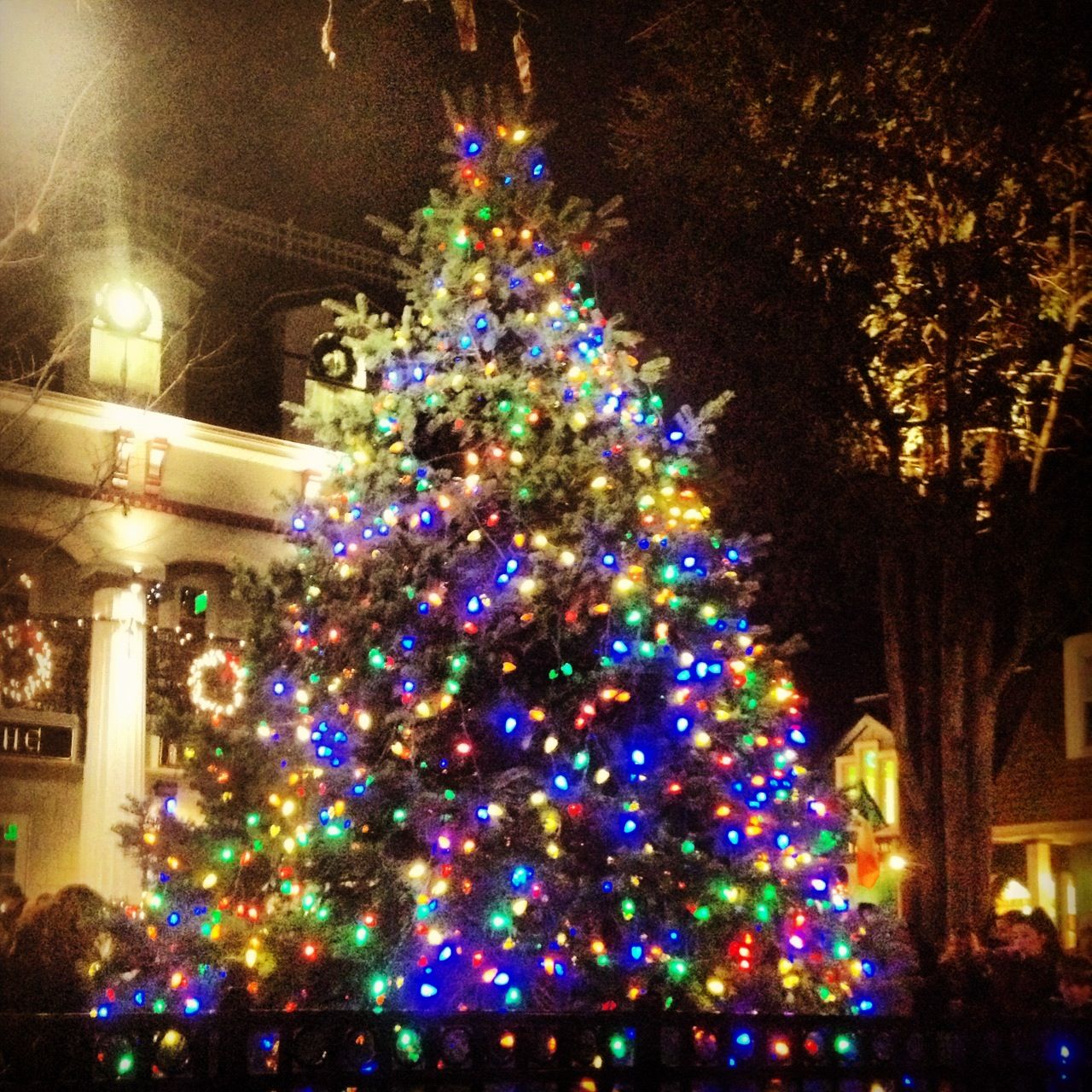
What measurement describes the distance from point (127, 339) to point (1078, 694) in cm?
1331

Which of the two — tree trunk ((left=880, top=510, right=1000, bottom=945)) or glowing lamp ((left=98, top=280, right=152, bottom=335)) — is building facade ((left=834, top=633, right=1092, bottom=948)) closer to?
tree trunk ((left=880, top=510, right=1000, bottom=945))

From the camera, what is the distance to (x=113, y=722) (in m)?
17.9

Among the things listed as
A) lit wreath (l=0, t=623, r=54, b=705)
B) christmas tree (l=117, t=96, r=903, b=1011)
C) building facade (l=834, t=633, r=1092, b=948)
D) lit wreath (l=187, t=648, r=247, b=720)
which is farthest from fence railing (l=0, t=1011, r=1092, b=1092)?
building facade (l=834, t=633, r=1092, b=948)

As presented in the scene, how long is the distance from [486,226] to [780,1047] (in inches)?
212

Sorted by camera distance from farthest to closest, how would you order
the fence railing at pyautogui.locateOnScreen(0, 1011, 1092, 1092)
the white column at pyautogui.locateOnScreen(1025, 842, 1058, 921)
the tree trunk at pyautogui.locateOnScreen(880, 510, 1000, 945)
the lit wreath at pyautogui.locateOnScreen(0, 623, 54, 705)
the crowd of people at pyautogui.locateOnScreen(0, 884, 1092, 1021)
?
the white column at pyautogui.locateOnScreen(1025, 842, 1058, 921)
the lit wreath at pyautogui.locateOnScreen(0, 623, 54, 705)
the tree trunk at pyautogui.locateOnScreen(880, 510, 1000, 945)
the crowd of people at pyautogui.locateOnScreen(0, 884, 1092, 1021)
the fence railing at pyautogui.locateOnScreen(0, 1011, 1092, 1092)

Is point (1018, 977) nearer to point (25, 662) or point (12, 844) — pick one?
point (25, 662)

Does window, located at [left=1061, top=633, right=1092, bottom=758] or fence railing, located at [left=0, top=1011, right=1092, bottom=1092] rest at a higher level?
window, located at [left=1061, top=633, right=1092, bottom=758]

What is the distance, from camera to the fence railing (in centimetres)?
534

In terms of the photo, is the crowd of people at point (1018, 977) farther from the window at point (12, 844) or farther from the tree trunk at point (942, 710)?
the window at point (12, 844)

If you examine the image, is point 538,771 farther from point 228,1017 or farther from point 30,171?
point 30,171

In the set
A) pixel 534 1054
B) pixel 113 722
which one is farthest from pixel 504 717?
pixel 113 722

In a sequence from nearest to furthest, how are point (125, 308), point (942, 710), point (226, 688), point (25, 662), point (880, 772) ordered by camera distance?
1. point (226, 688)
2. point (942, 710)
3. point (25, 662)
4. point (125, 308)
5. point (880, 772)

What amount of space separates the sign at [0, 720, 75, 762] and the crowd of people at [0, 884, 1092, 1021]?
936 cm

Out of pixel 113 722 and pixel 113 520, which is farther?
pixel 113 520
